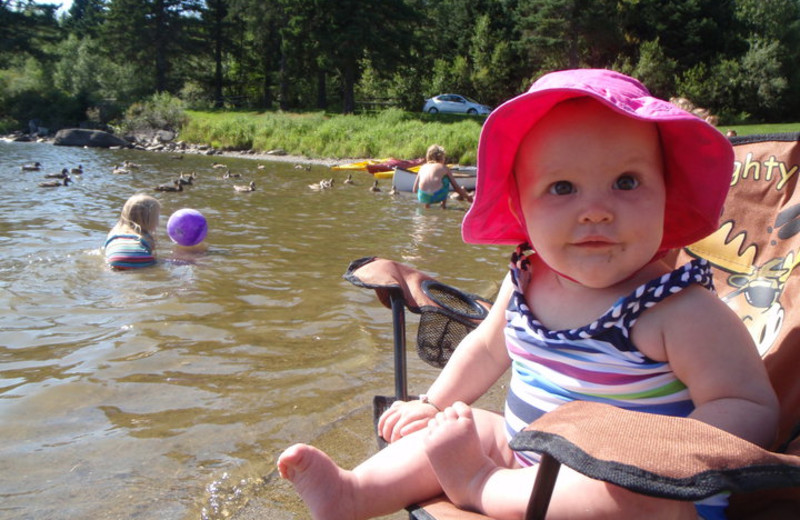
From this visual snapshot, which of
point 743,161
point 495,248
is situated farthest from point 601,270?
point 495,248

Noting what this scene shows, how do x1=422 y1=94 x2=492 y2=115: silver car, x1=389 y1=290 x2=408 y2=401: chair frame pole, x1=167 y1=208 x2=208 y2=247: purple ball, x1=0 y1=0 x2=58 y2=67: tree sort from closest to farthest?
x1=389 y1=290 x2=408 y2=401: chair frame pole → x1=167 y1=208 x2=208 y2=247: purple ball → x1=422 y1=94 x2=492 y2=115: silver car → x1=0 y1=0 x2=58 y2=67: tree

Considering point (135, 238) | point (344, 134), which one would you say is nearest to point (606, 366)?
point (135, 238)

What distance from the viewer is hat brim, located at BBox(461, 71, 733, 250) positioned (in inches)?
59.4

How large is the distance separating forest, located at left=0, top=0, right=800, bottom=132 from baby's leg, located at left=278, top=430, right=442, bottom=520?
1454 inches

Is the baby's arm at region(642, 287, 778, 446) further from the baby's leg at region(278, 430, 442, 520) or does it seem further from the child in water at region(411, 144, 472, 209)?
the child in water at region(411, 144, 472, 209)

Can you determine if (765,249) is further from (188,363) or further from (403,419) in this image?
(188,363)

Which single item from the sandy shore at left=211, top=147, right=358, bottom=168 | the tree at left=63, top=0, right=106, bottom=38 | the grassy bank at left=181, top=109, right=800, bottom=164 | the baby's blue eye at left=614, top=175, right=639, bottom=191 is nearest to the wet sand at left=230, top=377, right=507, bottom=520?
the baby's blue eye at left=614, top=175, right=639, bottom=191

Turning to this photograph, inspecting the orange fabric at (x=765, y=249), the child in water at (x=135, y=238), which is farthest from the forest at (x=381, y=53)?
the orange fabric at (x=765, y=249)

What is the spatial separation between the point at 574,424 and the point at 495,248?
769 cm

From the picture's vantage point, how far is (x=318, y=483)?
5.26ft

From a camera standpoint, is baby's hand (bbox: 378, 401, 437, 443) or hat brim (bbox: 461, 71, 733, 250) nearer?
hat brim (bbox: 461, 71, 733, 250)

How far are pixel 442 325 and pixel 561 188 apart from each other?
920mm

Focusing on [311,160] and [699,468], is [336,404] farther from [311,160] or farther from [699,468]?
[311,160]

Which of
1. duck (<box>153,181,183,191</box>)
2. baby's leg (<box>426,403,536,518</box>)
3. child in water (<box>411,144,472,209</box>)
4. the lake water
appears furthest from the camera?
duck (<box>153,181,183,191</box>)
